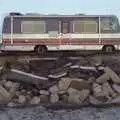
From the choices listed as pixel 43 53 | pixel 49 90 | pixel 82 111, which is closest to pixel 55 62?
pixel 43 53

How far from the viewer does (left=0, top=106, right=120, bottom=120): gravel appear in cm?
1664

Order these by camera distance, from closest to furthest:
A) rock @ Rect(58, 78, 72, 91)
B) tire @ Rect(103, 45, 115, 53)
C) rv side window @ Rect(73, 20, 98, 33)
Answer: rock @ Rect(58, 78, 72, 91)
tire @ Rect(103, 45, 115, 53)
rv side window @ Rect(73, 20, 98, 33)

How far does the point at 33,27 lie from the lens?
87.7 ft

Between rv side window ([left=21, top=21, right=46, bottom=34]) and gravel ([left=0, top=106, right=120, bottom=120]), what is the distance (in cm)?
893

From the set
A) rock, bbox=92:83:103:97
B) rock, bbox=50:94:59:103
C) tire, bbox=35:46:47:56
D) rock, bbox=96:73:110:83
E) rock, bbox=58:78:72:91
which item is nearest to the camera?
rock, bbox=50:94:59:103

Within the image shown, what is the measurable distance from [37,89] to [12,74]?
1849 mm

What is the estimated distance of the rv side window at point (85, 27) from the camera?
1050 inches

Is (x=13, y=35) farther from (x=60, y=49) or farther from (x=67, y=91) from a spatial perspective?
(x=67, y=91)

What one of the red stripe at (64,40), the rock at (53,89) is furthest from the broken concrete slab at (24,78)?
the red stripe at (64,40)

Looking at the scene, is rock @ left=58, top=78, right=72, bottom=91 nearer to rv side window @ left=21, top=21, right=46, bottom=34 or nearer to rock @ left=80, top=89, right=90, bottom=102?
rock @ left=80, top=89, right=90, bottom=102

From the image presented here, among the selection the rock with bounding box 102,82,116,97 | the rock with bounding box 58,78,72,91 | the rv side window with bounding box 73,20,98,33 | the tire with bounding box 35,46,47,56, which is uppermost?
the rv side window with bounding box 73,20,98,33

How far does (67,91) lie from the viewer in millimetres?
19594

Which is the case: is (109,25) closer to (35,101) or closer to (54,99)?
(54,99)

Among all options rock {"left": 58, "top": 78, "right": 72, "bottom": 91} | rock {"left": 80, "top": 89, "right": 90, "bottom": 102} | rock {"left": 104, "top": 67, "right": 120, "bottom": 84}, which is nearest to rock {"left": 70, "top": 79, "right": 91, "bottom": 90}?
rock {"left": 58, "top": 78, "right": 72, "bottom": 91}
